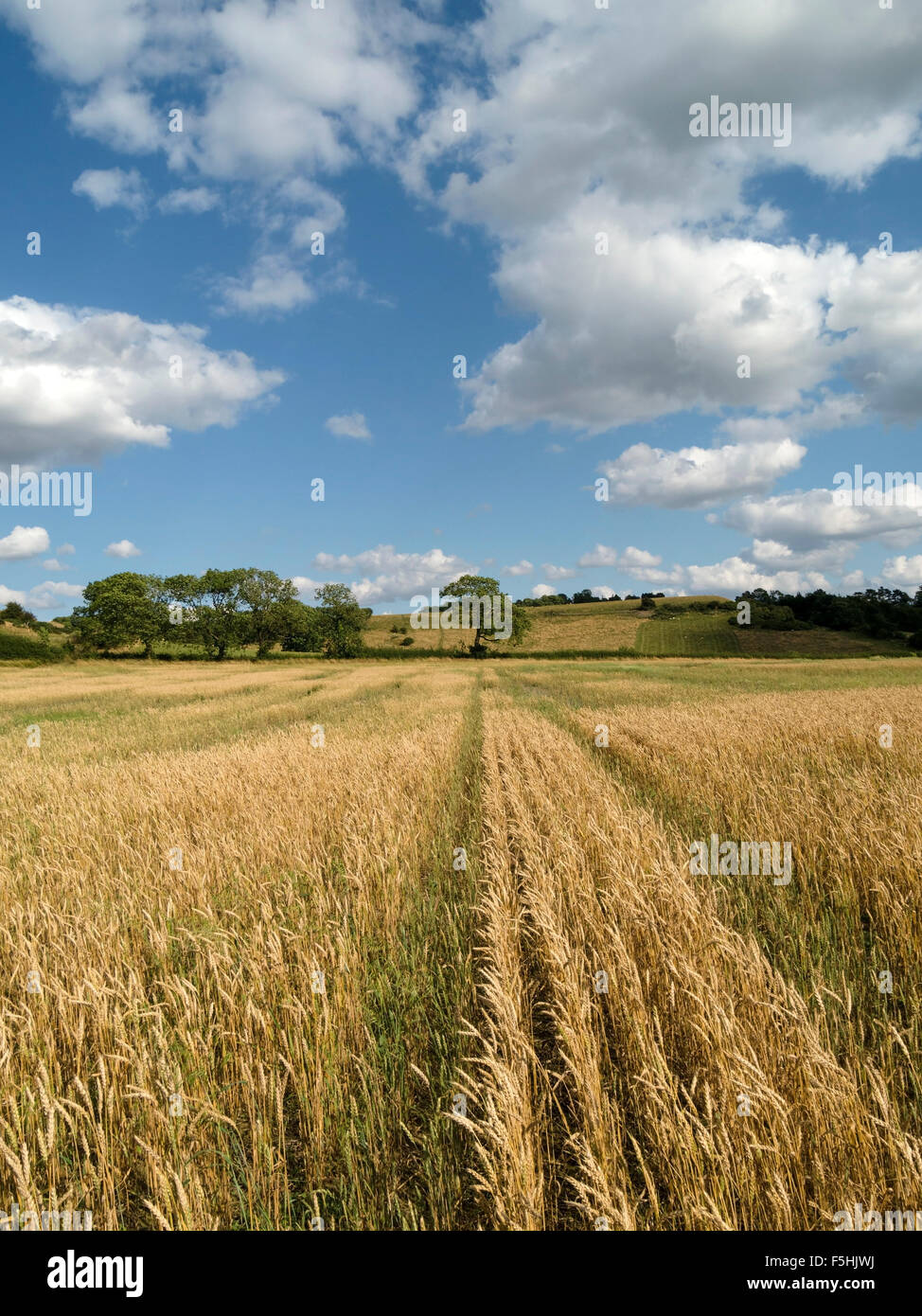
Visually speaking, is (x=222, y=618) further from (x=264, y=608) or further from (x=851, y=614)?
(x=851, y=614)

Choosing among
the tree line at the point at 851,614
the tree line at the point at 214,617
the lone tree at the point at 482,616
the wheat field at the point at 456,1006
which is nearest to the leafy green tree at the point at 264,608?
the tree line at the point at 214,617

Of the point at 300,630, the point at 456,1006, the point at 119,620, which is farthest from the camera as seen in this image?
the point at 300,630

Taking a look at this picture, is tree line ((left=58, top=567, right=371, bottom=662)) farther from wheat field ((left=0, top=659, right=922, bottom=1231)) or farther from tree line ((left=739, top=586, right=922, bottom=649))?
wheat field ((left=0, top=659, right=922, bottom=1231))

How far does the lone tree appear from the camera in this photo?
3777 inches

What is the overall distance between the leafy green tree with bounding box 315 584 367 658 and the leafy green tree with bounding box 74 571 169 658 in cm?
2346

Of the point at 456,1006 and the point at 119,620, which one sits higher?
the point at 119,620

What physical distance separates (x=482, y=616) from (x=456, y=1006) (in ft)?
315

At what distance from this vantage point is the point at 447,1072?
3082 mm

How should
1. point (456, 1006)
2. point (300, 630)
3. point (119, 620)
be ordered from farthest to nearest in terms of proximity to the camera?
A: point (300, 630) → point (119, 620) → point (456, 1006)

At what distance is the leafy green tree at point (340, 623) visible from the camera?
314 feet

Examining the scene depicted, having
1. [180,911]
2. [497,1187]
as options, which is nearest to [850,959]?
[497,1187]

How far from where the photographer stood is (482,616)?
325 ft

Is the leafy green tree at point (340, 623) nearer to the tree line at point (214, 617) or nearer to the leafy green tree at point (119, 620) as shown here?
the tree line at point (214, 617)

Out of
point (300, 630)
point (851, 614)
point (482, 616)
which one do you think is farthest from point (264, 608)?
point (851, 614)
